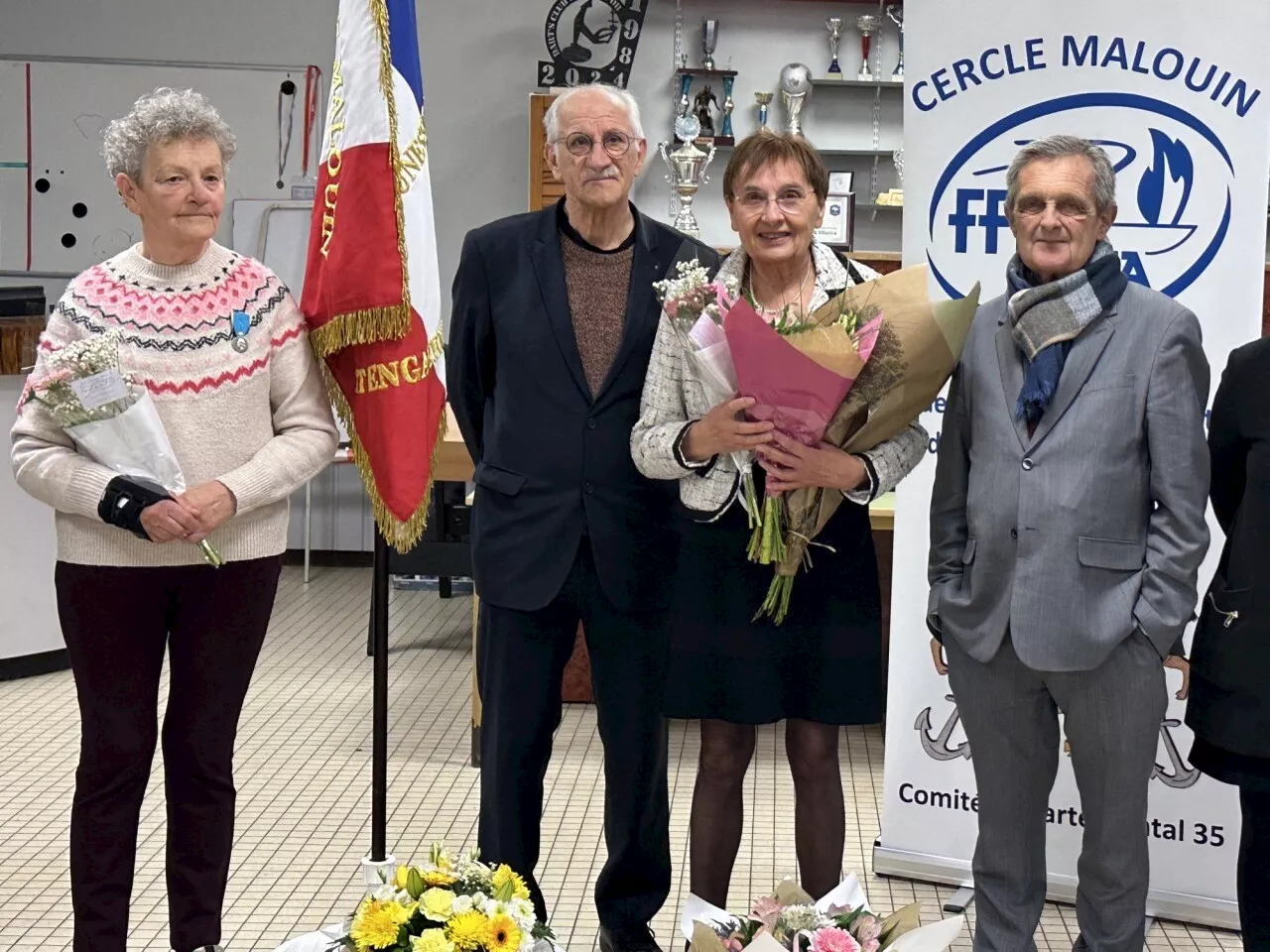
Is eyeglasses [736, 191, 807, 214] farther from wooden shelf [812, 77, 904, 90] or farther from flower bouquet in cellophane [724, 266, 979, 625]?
wooden shelf [812, 77, 904, 90]

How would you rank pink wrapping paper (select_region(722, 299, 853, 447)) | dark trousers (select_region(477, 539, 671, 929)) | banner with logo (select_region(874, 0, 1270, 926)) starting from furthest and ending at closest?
1. banner with logo (select_region(874, 0, 1270, 926))
2. dark trousers (select_region(477, 539, 671, 929))
3. pink wrapping paper (select_region(722, 299, 853, 447))

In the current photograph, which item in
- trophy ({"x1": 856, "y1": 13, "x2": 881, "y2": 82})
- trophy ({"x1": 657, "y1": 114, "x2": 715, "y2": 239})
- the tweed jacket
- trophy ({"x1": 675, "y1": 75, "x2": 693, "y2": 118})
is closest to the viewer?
the tweed jacket

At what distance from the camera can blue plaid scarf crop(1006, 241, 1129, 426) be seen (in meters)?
2.35

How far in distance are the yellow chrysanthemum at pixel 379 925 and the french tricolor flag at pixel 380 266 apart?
0.94 meters

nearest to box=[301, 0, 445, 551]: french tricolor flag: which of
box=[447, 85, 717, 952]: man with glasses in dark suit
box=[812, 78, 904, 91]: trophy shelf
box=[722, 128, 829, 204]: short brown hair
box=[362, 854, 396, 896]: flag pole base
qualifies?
box=[447, 85, 717, 952]: man with glasses in dark suit

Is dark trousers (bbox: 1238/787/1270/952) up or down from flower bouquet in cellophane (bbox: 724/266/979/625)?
down

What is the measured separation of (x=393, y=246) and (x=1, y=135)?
563 centimetres

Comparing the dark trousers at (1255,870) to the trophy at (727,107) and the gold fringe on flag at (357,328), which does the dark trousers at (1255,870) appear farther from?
the trophy at (727,107)

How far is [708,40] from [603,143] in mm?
4956

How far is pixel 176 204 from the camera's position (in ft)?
7.86

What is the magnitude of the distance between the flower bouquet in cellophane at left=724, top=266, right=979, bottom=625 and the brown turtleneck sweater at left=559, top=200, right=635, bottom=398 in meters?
0.38

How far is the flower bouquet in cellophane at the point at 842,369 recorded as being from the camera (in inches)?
89.2

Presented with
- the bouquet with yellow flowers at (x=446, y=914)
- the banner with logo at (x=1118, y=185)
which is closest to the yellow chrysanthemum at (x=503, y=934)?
the bouquet with yellow flowers at (x=446, y=914)

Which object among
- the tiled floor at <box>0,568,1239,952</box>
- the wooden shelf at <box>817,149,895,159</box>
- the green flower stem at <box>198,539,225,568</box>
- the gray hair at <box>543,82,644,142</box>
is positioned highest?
the wooden shelf at <box>817,149,895,159</box>
